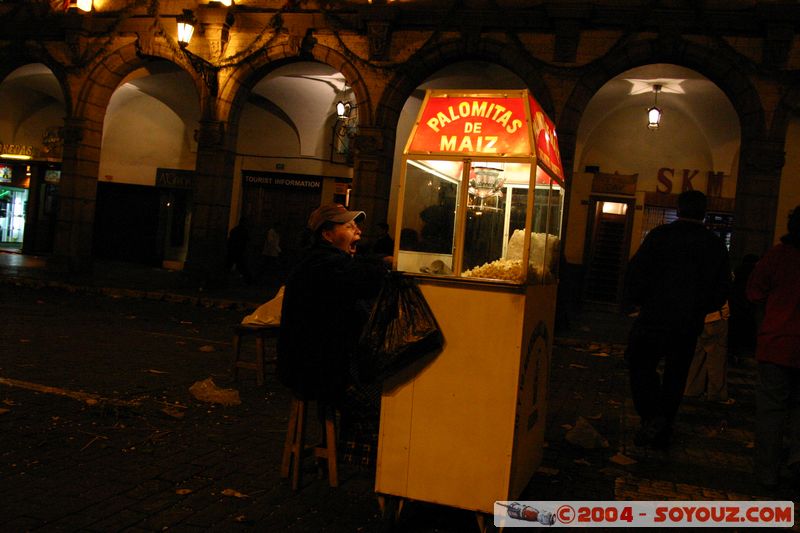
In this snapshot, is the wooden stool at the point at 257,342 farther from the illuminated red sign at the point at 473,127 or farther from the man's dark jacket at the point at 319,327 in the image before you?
the illuminated red sign at the point at 473,127

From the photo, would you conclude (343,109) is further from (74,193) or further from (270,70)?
(74,193)

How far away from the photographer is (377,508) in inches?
167

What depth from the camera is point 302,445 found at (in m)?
4.42

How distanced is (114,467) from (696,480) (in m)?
3.98

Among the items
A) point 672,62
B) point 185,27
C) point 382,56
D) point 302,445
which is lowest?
point 302,445

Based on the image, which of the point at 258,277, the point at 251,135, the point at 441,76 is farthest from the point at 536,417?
the point at 251,135

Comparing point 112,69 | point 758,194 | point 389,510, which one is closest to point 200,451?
point 389,510

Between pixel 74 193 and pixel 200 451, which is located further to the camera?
pixel 74 193

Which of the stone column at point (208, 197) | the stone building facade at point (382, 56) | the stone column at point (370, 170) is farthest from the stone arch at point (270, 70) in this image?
the stone column at point (208, 197)

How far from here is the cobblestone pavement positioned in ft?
13.1

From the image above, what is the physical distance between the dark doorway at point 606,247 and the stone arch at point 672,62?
5390mm

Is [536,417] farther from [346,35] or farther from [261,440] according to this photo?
[346,35]

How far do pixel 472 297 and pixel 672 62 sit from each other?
40.7ft

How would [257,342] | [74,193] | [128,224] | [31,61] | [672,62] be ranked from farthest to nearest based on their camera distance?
[128,224] < [31,61] < [74,193] < [672,62] < [257,342]
